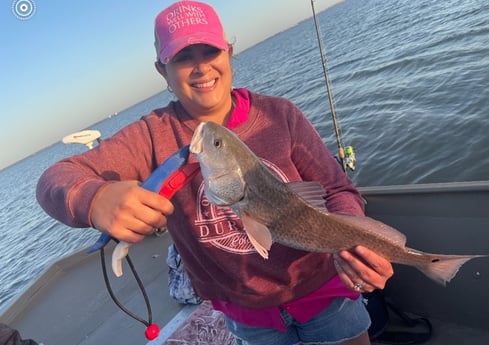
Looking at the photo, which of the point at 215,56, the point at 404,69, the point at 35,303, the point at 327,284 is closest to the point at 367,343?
the point at 327,284

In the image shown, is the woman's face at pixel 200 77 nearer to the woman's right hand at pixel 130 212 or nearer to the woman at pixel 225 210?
the woman at pixel 225 210

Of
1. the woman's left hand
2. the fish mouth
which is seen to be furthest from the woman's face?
the woman's left hand

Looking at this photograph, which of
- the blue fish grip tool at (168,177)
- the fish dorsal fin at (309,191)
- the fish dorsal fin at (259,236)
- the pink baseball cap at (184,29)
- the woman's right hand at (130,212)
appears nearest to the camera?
the woman's right hand at (130,212)

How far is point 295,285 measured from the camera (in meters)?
2.34

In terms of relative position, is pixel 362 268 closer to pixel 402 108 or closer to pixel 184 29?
pixel 184 29

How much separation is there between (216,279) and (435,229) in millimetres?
2457

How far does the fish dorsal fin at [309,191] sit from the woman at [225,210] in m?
0.31

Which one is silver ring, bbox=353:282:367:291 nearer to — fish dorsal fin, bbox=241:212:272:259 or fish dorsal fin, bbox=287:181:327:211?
fish dorsal fin, bbox=287:181:327:211

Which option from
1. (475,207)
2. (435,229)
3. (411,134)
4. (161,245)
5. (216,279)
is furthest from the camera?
(411,134)

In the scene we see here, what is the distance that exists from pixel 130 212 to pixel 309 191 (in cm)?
95

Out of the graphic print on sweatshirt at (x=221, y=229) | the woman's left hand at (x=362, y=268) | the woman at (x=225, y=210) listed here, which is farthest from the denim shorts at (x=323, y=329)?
the graphic print on sweatshirt at (x=221, y=229)

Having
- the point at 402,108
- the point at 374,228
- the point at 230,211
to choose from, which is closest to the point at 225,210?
the point at 230,211

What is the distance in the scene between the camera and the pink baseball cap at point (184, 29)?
→ 2064 millimetres

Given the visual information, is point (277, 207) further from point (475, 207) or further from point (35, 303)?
point (35, 303)
